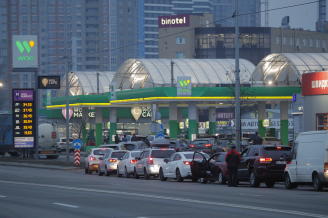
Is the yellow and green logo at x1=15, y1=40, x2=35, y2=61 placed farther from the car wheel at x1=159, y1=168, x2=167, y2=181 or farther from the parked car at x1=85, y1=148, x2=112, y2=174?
the car wheel at x1=159, y1=168, x2=167, y2=181

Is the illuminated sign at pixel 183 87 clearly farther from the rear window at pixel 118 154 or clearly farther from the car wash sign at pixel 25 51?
the rear window at pixel 118 154

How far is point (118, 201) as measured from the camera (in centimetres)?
2523

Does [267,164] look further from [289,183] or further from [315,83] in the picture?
[315,83]

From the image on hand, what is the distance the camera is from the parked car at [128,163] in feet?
154

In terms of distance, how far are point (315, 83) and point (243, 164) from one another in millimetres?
18964

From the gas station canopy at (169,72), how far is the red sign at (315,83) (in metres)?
41.9

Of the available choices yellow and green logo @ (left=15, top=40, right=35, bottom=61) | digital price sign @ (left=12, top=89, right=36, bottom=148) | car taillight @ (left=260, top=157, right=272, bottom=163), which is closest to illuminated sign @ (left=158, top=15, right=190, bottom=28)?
yellow and green logo @ (left=15, top=40, right=35, bottom=61)

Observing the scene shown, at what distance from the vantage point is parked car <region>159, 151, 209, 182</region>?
41.0m

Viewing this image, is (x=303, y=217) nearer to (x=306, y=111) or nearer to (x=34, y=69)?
(x=306, y=111)

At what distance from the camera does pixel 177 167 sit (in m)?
41.5

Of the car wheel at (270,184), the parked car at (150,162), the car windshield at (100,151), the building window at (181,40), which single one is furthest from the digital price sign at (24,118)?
the building window at (181,40)

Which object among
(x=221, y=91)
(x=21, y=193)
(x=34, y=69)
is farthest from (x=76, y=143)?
(x=21, y=193)

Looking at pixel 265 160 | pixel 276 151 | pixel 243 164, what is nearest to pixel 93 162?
pixel 243 164

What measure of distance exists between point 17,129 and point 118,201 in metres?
50.6
